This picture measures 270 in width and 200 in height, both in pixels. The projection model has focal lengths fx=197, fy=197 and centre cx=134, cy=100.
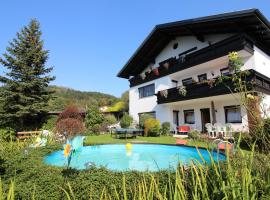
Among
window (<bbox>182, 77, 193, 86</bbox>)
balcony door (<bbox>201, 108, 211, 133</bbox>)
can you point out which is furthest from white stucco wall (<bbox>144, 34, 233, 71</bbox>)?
balcony door (<bbox>201, 108, 211, 133</bbox>)

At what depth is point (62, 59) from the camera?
1944 cm

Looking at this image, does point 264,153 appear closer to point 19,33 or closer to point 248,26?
point 248,26

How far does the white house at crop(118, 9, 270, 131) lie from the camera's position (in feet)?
46.1

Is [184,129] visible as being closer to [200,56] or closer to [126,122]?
[200,56]

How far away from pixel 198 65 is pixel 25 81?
18.1 m

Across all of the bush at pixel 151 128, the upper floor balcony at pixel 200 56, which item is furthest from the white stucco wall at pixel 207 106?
the upper floor balcony at pixel 200 56

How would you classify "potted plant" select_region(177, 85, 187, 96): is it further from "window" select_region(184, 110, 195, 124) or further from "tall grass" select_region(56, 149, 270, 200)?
"tall grass" select_region(56, 149, 270, 200)

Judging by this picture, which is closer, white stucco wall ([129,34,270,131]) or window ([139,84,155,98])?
white stucco wall ([129,34,270,131])

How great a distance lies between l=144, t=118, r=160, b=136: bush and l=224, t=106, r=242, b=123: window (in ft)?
19.6

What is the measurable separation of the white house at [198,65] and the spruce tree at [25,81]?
33.5 ft

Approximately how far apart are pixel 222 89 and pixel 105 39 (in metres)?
11.7

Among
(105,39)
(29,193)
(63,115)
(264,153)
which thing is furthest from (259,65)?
(63,115)

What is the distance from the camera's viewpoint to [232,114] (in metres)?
16.1

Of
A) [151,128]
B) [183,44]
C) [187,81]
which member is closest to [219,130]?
[151,128]
